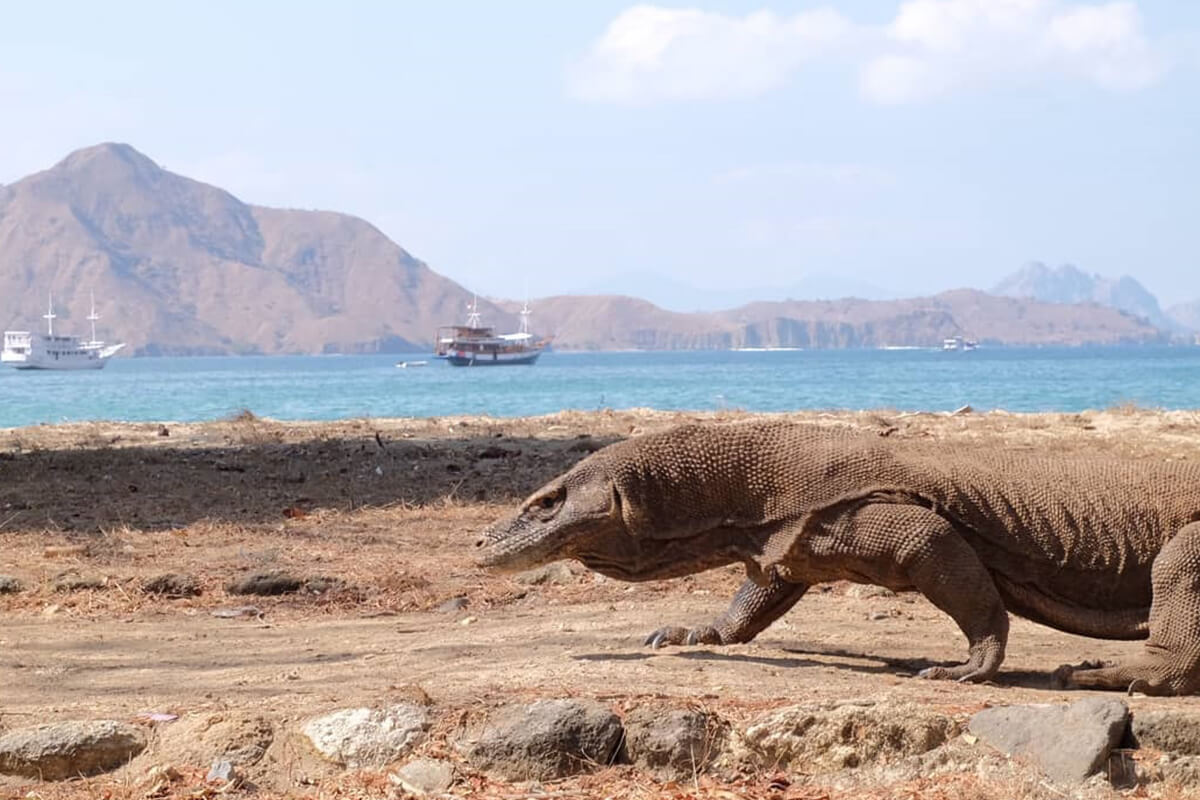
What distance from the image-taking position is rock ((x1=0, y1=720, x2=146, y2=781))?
542cm

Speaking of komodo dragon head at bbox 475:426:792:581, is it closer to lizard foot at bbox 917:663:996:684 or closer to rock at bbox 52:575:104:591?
lizard foot at bbox 917:663:996:684

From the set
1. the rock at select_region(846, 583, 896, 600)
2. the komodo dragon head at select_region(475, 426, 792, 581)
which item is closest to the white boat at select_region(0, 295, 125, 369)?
the rock at select_region(846, 583, 896, 600)

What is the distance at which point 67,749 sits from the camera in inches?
213

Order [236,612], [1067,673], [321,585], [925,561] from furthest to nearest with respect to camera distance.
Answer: [321,585], [236,612], [1067,673], [925,561]

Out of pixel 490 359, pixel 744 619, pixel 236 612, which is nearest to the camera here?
pixel 744 619

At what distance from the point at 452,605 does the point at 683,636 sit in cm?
223

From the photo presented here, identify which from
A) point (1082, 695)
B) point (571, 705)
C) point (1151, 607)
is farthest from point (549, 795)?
point (1151, 607)

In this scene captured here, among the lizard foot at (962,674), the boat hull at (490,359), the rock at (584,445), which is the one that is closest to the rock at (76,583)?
the lizard foot at (962,674)

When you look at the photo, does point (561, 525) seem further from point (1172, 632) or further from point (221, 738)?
point (1172, 632)

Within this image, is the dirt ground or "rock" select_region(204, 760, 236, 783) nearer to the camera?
"rock" select_region(204, 760, 236, 783)

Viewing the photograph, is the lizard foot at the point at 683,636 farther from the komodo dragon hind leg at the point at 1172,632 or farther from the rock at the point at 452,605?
the rock at the point at 452,605

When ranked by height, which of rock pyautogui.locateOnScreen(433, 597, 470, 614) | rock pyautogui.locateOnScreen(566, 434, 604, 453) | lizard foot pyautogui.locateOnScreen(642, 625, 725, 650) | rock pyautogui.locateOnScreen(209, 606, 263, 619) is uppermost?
rock pyautogui.locateOnScreen(566, 434, 604, 453)

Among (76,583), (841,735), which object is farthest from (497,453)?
(841,735)

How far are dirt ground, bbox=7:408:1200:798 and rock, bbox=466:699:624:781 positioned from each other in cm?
12
